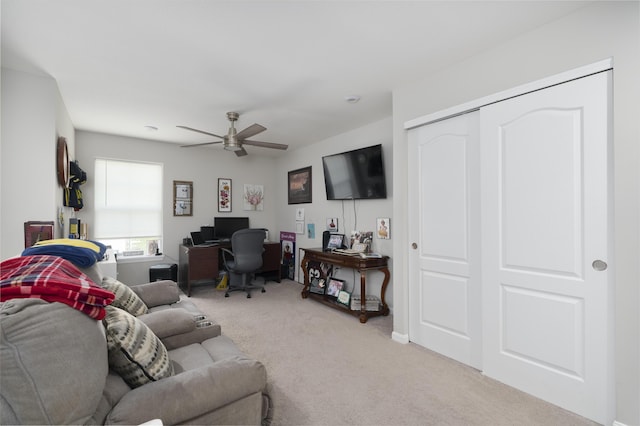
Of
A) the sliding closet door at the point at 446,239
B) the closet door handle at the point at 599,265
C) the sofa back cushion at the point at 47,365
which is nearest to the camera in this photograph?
the sofa back cushion at the point at 47,365

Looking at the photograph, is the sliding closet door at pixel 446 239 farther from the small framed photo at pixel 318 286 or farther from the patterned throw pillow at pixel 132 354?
the patterned throw pillow at pixel 132 354

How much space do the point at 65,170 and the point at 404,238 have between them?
3383 millimetres

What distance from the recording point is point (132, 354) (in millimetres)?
1209

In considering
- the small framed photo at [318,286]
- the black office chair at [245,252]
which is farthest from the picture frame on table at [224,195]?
the small framed photo at [318,286]

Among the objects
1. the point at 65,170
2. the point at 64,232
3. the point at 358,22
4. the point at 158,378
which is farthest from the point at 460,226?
the point at 64,232

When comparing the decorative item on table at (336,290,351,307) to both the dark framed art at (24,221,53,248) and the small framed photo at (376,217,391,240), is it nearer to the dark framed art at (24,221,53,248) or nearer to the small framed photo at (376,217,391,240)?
the small framed photo at (376,217,391,240)

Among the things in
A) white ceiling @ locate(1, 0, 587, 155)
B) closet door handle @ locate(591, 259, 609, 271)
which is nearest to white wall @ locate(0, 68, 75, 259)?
white ceiling @ locate(1, 0, 587, 155)

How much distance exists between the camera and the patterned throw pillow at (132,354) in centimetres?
120

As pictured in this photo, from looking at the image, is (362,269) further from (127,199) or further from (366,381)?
(127,199)

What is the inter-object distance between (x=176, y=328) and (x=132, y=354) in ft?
2.30

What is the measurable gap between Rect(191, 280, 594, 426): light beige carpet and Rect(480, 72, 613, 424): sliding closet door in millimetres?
205

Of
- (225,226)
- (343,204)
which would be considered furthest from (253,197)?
(343,204)

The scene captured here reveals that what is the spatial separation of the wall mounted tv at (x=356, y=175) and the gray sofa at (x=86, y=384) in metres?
2.86

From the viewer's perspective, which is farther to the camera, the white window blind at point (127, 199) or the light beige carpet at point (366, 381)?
the white window blind at point (127, 199)
